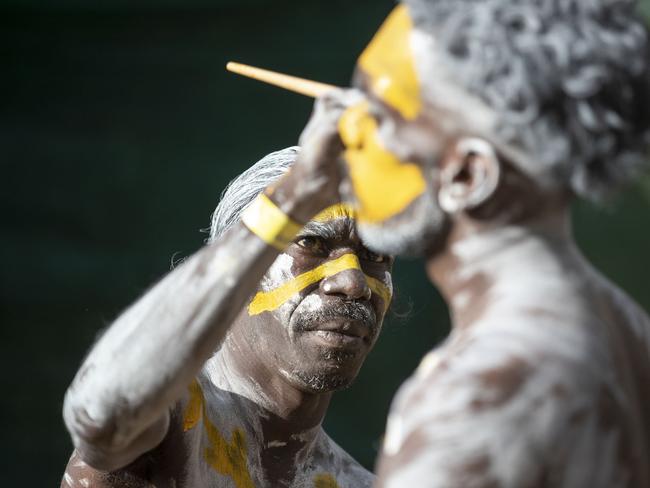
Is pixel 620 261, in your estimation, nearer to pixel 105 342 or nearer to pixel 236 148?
pixel 236 148

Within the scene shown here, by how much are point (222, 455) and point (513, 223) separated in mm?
1239

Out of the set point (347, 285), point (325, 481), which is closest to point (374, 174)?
point (347, 285)

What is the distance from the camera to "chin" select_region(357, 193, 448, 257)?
182 cm

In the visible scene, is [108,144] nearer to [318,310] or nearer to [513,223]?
[318,310]

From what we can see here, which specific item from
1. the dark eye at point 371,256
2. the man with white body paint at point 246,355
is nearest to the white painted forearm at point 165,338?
the man with white body paint at point 246,355

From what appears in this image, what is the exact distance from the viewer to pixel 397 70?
1.83 metres

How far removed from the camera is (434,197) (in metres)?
1.81

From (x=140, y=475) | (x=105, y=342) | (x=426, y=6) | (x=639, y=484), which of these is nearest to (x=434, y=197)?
(x=426, y=6)

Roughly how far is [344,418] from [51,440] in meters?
1.10

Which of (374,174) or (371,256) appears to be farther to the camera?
(371,256)

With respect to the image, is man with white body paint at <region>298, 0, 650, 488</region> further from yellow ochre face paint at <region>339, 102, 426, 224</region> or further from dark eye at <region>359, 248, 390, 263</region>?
dark eye at <region>359, 248, 390, 263</region>

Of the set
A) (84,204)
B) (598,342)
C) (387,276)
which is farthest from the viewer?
(84,204)

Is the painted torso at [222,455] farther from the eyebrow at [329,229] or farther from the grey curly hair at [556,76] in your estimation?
the grey curly hair at [556,76]

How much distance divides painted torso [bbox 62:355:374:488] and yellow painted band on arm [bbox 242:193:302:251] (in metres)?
0.61
